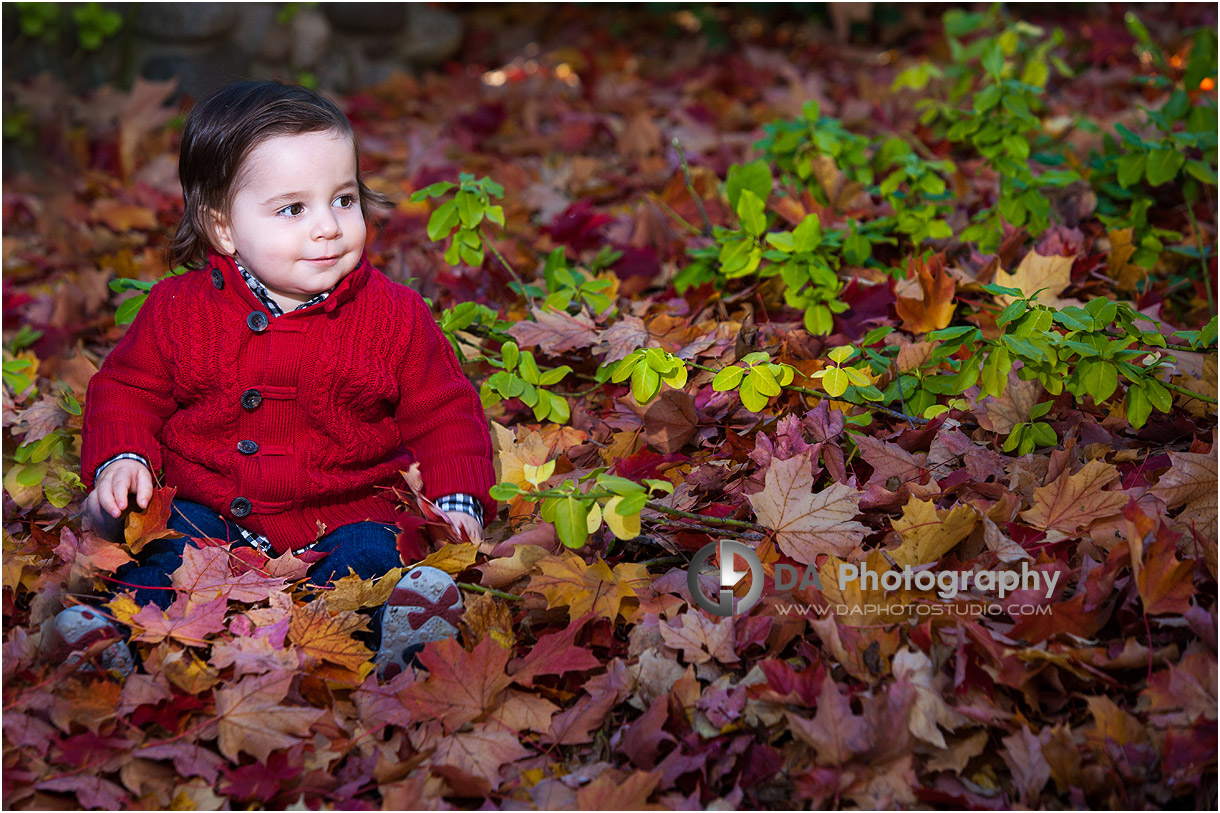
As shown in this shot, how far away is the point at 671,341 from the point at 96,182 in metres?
2.50

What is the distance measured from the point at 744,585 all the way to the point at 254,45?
395cm

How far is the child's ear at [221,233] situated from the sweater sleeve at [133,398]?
153 millimetres

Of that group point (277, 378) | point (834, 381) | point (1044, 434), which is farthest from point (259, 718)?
point (1044, 434)

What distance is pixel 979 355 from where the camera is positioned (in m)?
1.93

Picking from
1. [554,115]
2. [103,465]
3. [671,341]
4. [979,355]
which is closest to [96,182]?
[554,115]

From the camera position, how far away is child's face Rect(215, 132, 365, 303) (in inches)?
72.1

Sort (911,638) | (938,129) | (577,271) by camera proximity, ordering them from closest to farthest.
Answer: (911,638) < (577,271) < (938,129)

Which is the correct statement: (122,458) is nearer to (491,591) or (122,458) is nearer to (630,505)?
(491,591)

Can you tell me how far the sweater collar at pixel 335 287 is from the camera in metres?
1.93

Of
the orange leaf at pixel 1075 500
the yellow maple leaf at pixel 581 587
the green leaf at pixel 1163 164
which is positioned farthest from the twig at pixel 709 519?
the green leaf at pixel 1163 164

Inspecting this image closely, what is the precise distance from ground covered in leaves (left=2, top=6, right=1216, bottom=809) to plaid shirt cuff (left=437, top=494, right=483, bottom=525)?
0.18ft

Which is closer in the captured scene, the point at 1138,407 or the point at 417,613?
the point at 417,613

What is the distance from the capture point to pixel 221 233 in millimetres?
1941

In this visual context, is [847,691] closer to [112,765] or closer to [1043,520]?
[1043,520]
